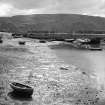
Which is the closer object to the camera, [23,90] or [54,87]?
[23,90]

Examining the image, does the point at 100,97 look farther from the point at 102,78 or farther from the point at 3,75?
the point at 3,75

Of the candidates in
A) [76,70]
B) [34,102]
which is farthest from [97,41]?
[34,102]

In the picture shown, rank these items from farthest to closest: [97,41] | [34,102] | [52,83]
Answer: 1. [97,41]
2. [52,83]
3. [34,102]

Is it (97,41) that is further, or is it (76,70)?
(97,41)

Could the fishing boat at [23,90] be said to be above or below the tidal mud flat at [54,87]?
above

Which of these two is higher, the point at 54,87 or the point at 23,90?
the point at 23,90

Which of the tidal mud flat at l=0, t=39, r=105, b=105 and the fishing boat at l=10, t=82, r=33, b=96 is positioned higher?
the fishing boat at l=10, t=82, r=33, b=96

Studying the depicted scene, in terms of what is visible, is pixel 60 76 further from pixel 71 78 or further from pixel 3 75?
pixel 3 75

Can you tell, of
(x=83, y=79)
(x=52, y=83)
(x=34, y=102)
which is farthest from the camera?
(x=83, y=79)

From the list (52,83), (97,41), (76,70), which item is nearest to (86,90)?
(52,83)
